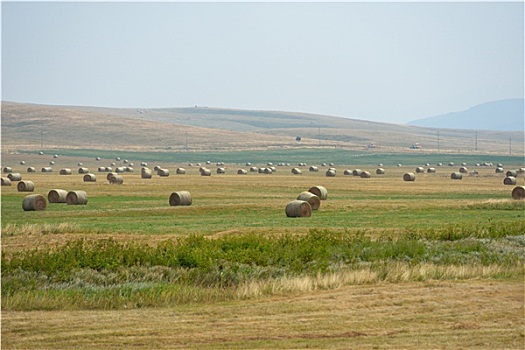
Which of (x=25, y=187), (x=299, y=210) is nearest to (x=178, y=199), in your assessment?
(x=299, y=210)

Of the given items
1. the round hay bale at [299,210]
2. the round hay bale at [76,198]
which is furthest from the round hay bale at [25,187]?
the round hay bale at [299,210]

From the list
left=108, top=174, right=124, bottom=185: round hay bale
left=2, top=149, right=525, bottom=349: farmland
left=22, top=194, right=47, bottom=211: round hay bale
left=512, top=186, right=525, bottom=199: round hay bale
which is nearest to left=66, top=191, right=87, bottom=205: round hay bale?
left=22, top=194, right=47, bottom=211: round hay bale

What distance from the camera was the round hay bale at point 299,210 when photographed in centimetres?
4328

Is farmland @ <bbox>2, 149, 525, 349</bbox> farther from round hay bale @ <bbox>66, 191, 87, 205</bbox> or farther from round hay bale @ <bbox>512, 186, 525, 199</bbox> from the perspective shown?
round hay bale @ <bbox>512, 186, 525, 199</bbox>

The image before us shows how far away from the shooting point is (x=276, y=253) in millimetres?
26797

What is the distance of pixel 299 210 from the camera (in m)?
43.2

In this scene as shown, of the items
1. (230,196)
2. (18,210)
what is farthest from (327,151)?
(18,210)

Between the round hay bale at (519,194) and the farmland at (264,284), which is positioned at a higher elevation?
the round hay bale at (519,194)

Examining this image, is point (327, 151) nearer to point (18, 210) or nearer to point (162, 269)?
point (18, 210)

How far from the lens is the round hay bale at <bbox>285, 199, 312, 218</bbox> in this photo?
142ft

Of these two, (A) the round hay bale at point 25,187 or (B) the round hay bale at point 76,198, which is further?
(A) the round hay bale at point 25,187

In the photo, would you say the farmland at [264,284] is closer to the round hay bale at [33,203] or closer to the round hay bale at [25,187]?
the round hay bale at [33,203]

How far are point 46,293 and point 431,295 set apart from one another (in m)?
9.10

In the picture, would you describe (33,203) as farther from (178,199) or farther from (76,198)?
(178,199)
